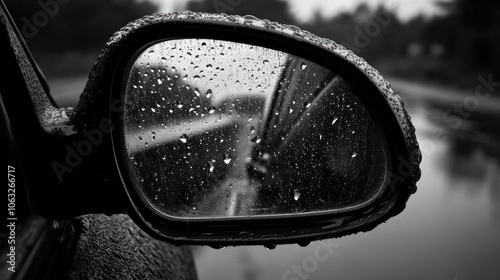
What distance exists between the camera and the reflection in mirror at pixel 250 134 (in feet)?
4.46

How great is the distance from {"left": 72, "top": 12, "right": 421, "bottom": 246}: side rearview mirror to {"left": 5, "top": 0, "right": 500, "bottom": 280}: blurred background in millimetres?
544

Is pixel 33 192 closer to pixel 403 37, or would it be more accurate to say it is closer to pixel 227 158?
pixel 227 158

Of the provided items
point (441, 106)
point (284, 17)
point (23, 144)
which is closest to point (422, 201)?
point (23, 144)

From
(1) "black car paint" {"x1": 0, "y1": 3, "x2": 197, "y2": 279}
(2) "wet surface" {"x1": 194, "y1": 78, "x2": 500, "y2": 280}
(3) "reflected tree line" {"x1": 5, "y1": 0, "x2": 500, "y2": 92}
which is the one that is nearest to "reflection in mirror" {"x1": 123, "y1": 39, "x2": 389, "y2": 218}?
(1) "black car paint" {"x1": 0, "y1": 3, "x2": 197, "y2": 279}

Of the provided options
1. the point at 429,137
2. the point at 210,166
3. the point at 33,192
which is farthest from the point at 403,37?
the point at 33,192

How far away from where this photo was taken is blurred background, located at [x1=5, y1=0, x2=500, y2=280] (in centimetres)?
514

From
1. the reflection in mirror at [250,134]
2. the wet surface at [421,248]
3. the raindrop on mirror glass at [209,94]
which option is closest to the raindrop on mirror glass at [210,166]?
the reflection in mirror at [250,134]

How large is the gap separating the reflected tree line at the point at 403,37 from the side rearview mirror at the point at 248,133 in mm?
16546

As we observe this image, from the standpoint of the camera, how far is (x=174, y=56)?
1.42m

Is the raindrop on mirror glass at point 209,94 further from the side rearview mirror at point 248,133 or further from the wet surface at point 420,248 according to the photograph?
the wet surface at point 420,248

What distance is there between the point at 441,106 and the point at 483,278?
15.4m

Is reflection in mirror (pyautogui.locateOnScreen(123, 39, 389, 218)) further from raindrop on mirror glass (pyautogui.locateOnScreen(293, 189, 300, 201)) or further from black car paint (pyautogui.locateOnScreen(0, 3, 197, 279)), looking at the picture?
black car paint (pyautogui.locateOnScreen(0, 3, 197, 279))

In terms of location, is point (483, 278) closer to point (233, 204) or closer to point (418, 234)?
point (418, 234)

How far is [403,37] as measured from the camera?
147ft
